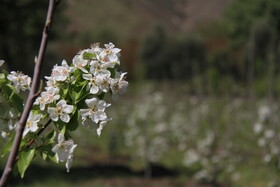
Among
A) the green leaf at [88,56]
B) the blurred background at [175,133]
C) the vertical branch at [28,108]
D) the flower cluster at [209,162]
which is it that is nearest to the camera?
the vertical branch at [28,108]

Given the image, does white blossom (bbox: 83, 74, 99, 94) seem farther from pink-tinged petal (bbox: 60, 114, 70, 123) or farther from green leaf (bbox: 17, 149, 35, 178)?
green leaf (bbox: 17, 149, 35, 178)

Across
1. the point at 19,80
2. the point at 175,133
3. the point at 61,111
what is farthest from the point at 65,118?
the point at 175,133

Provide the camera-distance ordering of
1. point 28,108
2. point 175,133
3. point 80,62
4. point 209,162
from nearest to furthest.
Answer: point 28,108
point 80,62
point 209,162
point 175,133

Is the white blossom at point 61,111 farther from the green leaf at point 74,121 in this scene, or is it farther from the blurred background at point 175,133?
the blurred background at point 175,133

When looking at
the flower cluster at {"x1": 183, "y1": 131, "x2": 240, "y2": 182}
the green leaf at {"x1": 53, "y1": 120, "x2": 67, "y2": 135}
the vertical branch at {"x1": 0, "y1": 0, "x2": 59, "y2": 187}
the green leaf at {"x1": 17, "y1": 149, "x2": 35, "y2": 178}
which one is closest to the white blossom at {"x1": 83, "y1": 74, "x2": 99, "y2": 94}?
the green leaf at {"x1": 53, "y1": 120, "x2": 67, "y2": 135}

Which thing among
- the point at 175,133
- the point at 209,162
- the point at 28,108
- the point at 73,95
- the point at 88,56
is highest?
the point at 175,133

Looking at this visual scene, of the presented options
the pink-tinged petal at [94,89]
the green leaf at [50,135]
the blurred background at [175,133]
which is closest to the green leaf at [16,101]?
the green leaf at [50,135]

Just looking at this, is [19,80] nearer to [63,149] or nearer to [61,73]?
[61,73]

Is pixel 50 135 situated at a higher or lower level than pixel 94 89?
lower
